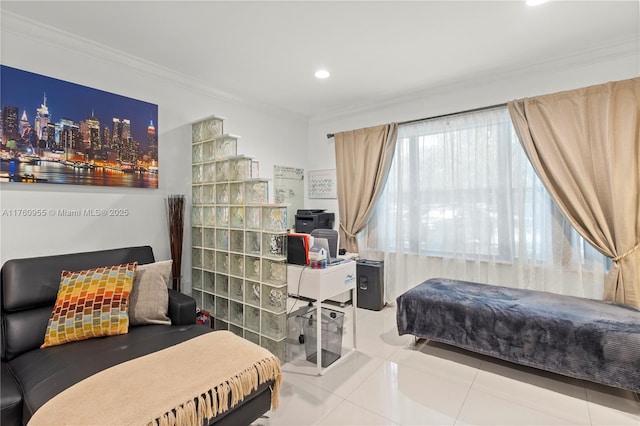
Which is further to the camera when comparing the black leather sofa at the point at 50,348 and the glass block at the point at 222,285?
the glass block at the point at 222,285

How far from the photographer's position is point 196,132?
3.12m

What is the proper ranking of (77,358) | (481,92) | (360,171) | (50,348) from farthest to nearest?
(360,171) < (481,92) < (50,348) < (77,358)

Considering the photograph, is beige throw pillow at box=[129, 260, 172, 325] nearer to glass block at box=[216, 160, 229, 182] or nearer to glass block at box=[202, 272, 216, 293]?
glass block at box=[202, 272, 216, 293]

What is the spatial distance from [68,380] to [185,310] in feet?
2.58

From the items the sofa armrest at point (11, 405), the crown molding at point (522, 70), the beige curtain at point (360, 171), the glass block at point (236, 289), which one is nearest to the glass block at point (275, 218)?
the glass block at point (236, 289)

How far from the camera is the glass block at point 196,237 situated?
9.90 ft

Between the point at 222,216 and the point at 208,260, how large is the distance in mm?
498

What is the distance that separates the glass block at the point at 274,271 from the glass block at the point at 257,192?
19.4 inches

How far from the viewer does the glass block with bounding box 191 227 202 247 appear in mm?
3018

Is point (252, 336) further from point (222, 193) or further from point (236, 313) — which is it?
point (222, 193)

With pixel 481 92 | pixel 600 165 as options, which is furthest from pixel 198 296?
pixel 600 165

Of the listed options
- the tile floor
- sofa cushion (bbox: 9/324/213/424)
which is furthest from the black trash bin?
sofa cushion (bbox: 9/324/213/424)

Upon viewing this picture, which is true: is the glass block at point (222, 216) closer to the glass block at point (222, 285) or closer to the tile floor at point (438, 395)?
A: the glass block at point (222, 285)

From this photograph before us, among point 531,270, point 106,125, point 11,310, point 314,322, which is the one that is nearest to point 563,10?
point 531,270
